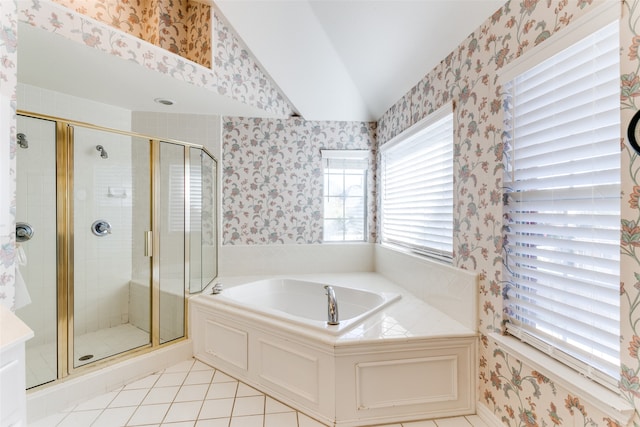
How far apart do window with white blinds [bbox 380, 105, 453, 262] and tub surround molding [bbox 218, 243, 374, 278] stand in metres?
0.40

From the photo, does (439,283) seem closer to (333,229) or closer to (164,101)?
(333,229)

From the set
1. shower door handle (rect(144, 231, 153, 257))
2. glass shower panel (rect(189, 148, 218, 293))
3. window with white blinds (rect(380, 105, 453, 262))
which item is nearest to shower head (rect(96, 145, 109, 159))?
glass shower panel (rect(189, 148, 218, 293))

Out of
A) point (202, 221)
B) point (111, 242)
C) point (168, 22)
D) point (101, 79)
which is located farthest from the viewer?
point (202, 221)

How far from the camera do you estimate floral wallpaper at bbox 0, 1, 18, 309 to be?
48.8 inches

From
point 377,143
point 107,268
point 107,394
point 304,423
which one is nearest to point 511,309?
point 304,423

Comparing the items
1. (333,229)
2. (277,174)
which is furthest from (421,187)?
(277,174)

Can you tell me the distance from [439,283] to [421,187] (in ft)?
2.60

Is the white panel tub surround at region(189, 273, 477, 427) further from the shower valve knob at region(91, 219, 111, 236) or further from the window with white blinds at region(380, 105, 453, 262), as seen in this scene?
the shower valve knob at region(91, 219, 111, 236)

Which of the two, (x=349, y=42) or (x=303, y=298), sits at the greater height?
(x=349, y=42)

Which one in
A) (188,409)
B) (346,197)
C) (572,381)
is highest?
(346,197)

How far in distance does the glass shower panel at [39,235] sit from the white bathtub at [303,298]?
40.7 inches

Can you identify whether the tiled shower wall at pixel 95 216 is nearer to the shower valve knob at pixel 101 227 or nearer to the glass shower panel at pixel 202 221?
the shower valve knob at pixel 101 227

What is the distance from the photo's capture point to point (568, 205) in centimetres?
121

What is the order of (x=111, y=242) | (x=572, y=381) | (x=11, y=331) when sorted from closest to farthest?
(x=11, y=331) < (x=572, y=381) < (x=111, y=242)
